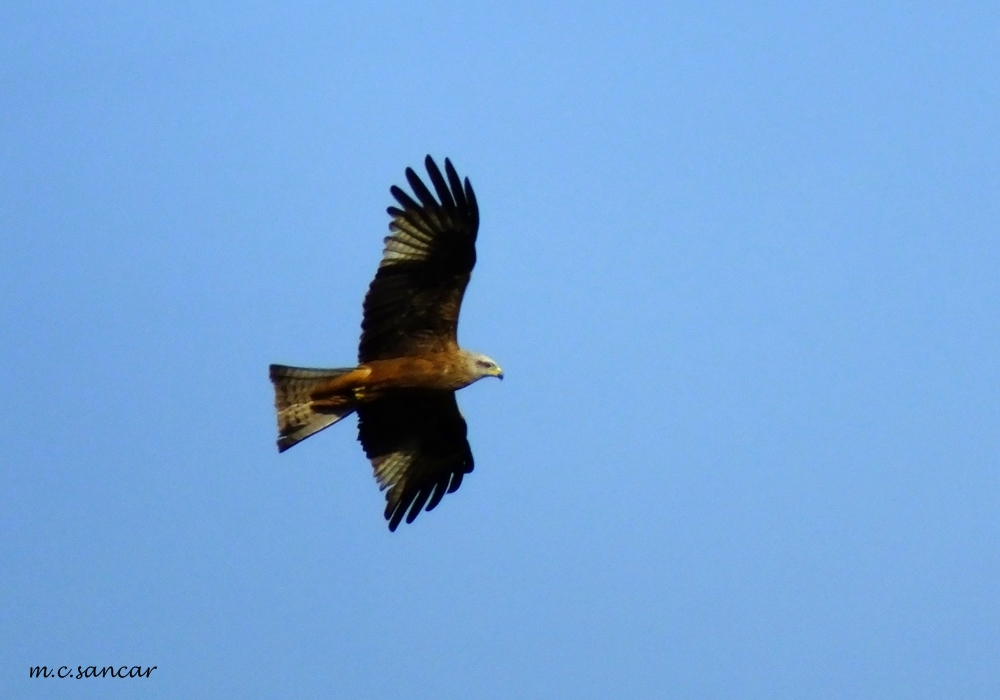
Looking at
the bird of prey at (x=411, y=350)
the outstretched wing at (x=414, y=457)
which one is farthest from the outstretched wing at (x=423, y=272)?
the outstretched wing at (x=414, y=457)

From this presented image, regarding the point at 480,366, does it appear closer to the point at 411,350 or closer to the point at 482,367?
the point at 482,367

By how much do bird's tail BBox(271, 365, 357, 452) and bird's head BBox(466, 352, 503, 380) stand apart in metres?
0.98

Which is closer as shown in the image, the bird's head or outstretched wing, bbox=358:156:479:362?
outstretched wing, bbox=358:156:479:362

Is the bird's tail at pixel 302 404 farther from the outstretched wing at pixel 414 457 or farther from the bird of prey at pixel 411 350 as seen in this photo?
the outstretched wing at pixel 414 457

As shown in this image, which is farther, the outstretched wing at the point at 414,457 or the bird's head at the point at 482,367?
the outstretched wing at the point at 414,457

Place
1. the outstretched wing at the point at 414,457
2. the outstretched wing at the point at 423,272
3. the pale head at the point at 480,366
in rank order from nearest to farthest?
the outstretched wing at the point at 423,272 → the pale head at the point at 480,366 → the outstretched wing at the point at 414,457

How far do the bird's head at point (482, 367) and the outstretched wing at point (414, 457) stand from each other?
78 cm

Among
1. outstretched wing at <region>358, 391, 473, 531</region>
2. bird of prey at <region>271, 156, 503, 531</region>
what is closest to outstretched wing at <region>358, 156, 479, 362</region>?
bird of prey at <region>271, 156, 503, 531</region>

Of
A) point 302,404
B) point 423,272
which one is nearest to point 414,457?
point 302,404

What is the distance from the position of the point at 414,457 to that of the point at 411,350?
4.07 feet

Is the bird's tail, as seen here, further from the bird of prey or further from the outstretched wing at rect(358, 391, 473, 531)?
the outstretched wing at rect(358, 391, 473, 531)

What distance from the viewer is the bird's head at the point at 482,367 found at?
45.3 feet

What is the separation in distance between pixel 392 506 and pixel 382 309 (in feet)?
6.17

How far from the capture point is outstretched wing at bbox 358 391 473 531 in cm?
1451
